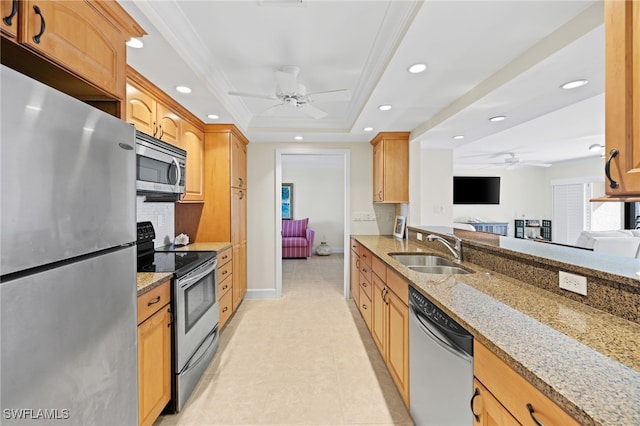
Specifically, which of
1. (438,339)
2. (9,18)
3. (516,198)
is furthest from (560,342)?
(516,198)

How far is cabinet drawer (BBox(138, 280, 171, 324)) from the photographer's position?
151 centimetres

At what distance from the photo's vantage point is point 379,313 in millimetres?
2414

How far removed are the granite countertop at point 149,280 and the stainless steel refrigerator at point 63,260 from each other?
0.95ft

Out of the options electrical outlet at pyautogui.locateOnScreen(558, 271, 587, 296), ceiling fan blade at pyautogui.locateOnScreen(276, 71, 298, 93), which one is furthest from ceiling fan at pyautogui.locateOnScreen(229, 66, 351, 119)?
electrical outlet at pyautogui.locateOnScreen(558, 271, 587, 296)

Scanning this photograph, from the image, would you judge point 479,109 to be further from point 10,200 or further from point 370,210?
point 10,200

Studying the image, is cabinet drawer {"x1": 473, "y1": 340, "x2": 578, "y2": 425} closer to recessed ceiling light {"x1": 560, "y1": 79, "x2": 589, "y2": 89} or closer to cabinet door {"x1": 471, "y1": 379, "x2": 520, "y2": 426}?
cabinet door {"x1": 471, "y1": 379, "x2": 520, "y2": 426}

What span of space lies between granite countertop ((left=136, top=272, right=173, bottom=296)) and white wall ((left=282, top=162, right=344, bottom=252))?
6498 mm

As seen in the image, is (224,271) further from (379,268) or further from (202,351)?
(379,268)

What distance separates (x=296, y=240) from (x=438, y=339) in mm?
5915

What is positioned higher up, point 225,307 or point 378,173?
point 378,173

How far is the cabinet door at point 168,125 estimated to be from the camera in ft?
7.77

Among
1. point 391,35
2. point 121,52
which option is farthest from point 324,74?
point 121,52

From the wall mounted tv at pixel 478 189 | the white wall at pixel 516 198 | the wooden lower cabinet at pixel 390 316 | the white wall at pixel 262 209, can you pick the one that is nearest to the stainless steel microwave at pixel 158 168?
the white wall at pixel 262 209

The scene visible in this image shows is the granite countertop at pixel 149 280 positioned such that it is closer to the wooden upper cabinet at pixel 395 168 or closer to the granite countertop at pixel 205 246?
→ the granite countertop at pixel 205 246
